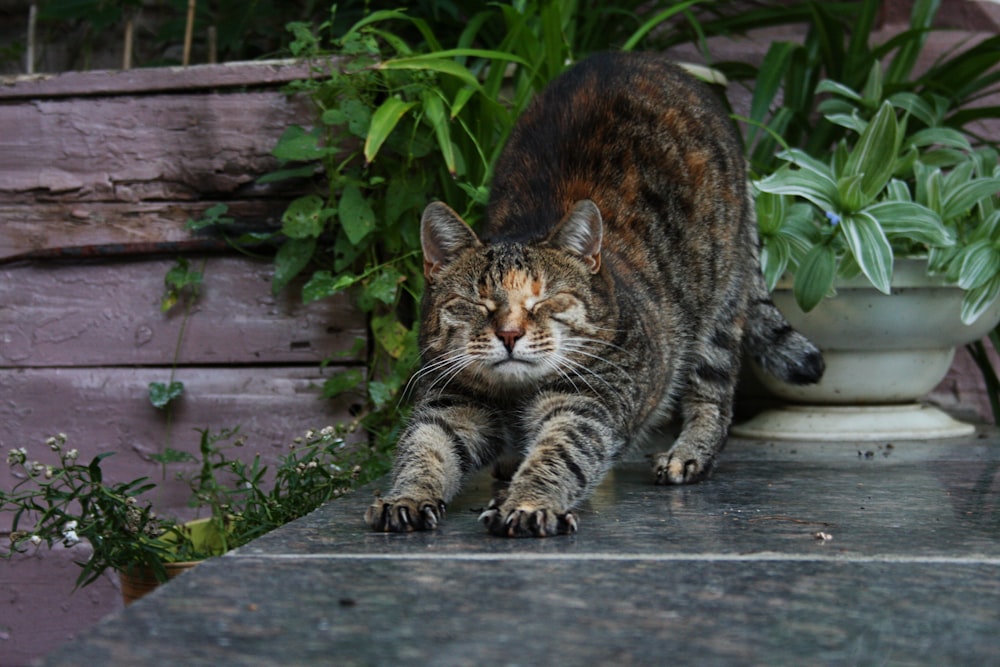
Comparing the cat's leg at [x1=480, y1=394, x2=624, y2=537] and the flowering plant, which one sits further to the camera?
the flowering plant

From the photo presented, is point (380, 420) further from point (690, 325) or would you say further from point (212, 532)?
point (690, 325)

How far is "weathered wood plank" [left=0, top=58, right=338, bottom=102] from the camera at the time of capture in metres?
3.04

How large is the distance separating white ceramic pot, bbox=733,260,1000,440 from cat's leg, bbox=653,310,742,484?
41 centimetres

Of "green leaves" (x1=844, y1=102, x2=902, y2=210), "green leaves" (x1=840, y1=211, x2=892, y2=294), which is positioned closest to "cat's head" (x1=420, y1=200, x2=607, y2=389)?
"green leaves" (x1=840, y1=211, x2=892, y2=294)

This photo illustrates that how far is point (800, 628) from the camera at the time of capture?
118cm

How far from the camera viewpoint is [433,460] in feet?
6.50

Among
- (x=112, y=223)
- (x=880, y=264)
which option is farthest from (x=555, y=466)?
(x=112, y=223)

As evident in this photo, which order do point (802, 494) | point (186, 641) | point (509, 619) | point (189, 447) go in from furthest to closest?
point (189, 447), point (802, 494), point (509, 619), point (186, 641)

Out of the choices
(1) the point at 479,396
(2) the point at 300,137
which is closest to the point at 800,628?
(1) the point at 479,396

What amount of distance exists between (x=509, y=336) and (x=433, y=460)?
28 cm

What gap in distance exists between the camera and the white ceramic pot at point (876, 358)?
115 inches

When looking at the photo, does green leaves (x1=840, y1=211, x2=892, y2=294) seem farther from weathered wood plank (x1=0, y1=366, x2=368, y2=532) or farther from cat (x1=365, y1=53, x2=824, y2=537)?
weathered wood plank (x1=0, y1=366, x2=368, y2=532)

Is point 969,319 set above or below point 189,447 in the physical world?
above

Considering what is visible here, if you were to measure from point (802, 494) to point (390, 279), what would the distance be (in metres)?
1.23
